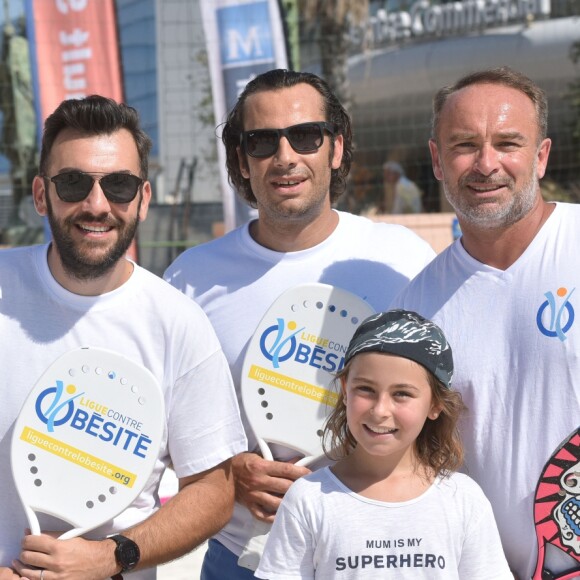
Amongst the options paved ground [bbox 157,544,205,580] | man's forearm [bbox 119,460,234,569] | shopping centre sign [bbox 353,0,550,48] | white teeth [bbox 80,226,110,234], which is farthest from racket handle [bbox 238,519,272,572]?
shopping centre sign [bbox 353,0,550,48]

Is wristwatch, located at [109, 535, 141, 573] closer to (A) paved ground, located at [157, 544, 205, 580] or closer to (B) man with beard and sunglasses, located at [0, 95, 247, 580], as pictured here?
(B) man with beard and sunglasses, located at [0, 95, 247, 580]

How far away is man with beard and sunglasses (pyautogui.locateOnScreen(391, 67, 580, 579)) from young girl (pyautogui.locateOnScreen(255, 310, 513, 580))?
128 millimetres

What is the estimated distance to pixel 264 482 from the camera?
9.20 ft

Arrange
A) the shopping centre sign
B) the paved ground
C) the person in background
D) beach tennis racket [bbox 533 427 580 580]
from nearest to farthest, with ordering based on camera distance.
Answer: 1. beach tennis racket [bbox 533 427 580 580]
2. the paved ground
3. the person in background
4. the shopping centre sign

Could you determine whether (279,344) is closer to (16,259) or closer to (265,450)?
(265,450)

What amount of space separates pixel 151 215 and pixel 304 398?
32.2 feet

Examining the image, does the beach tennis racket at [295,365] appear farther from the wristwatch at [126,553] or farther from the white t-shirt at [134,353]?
the wristwatch at [126,553]

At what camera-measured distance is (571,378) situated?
240 cm

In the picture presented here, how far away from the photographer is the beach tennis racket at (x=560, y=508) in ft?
7.86

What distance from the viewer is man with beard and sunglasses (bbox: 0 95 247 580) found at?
2600 mm

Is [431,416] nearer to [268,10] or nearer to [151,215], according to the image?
[268,10]

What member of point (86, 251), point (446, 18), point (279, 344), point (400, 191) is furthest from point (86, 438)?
point (446, 18)

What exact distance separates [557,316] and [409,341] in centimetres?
39

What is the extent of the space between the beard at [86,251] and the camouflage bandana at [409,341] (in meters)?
0.69
